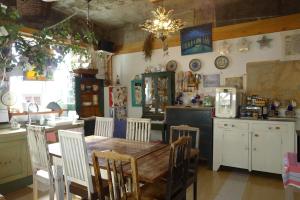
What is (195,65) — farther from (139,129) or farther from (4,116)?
(4,116)

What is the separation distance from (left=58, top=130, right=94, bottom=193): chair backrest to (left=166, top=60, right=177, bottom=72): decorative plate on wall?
3.25 meters

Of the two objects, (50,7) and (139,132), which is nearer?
(139,132)

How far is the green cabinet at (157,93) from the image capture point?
193 inches

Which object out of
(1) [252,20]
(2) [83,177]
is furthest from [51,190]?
(1) [252,20]

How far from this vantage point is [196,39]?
15.0 feet

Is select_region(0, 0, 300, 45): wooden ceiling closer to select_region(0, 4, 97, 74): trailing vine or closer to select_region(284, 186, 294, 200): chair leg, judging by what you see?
select_region(0, 4, 97, 74): trailing vine

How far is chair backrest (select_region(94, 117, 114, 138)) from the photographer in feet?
11.8

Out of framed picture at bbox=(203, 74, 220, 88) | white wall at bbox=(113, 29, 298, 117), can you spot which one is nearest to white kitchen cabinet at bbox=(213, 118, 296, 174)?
framed picture at bbox=(203, 74, 220, 88)

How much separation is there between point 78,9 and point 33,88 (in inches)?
72.5

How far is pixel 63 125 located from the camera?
4.18 meters

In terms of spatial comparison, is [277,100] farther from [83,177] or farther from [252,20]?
[83,177]

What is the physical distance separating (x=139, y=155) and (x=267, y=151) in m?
2.32

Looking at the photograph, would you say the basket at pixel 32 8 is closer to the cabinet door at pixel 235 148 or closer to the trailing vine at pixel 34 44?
the trailing vine at pixel 34 44

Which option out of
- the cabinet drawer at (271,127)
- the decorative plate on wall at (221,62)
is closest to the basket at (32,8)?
the decorative plate on wall at (221,62)
